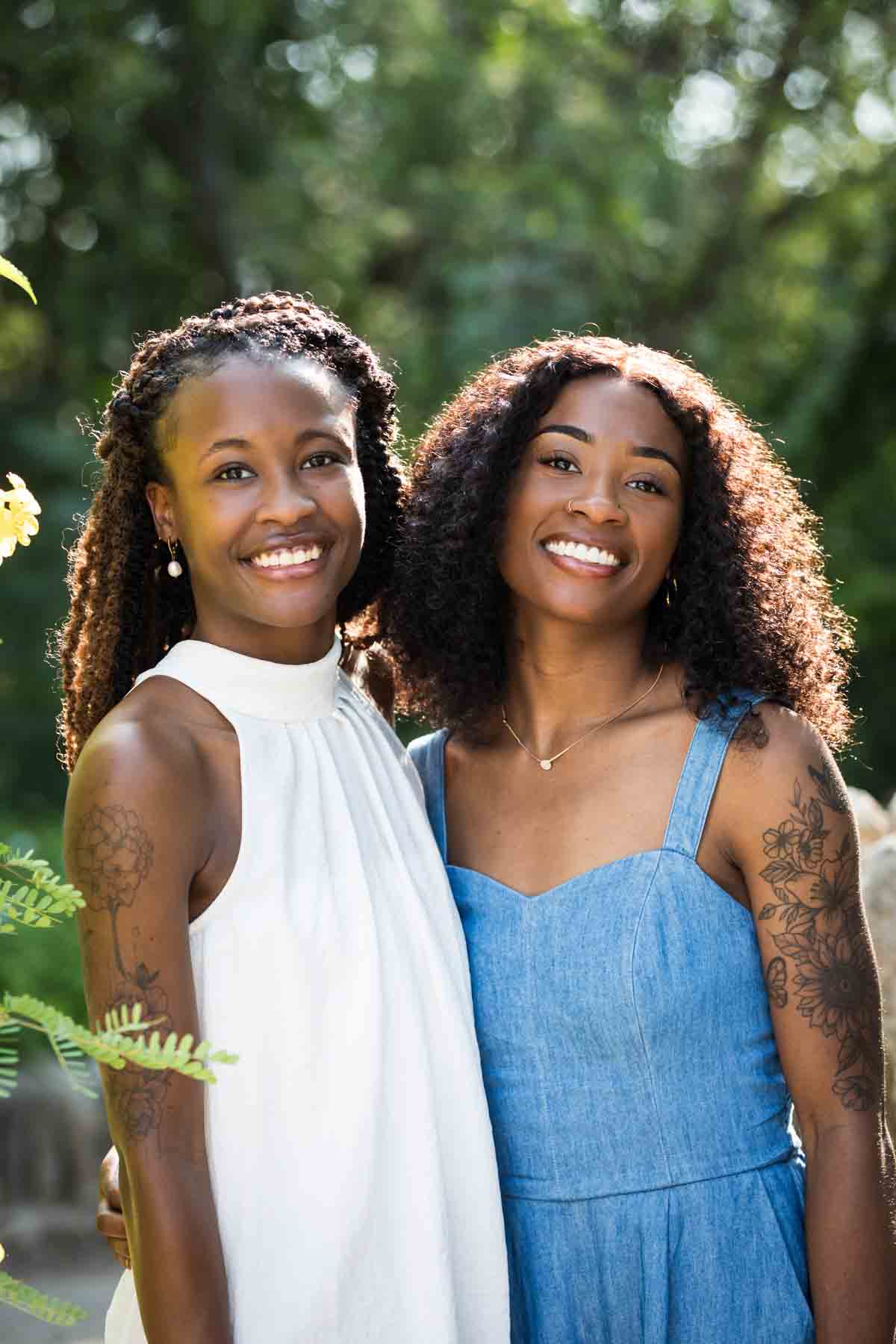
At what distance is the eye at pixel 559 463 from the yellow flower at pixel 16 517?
1.11 meters

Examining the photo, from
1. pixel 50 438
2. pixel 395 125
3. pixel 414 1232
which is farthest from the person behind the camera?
pixel 395 125

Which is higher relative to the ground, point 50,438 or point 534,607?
point 50,438

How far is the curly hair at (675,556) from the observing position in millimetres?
2625

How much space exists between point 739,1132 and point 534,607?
912 mm

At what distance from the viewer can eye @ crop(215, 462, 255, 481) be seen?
94.2 inches

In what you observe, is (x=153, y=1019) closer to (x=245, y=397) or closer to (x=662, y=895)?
(x=662, y=895)

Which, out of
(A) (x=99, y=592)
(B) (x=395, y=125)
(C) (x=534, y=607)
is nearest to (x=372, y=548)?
(C) (x=534, y=607)

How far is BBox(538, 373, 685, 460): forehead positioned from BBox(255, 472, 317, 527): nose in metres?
0.48

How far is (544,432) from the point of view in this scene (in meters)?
2.65

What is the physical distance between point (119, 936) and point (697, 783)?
0.90 metres

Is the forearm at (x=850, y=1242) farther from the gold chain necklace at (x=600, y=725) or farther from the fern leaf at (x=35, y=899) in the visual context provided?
the fern leaf at (x=35, y=899)

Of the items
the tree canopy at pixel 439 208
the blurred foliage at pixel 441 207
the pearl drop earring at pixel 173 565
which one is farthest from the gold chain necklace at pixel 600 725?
the tree canopy at pixel 439 208

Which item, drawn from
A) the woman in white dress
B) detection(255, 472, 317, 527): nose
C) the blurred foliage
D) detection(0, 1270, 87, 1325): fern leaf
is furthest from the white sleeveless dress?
the blurred foliage

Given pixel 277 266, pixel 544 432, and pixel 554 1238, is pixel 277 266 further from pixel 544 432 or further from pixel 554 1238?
pixel 554 1238
